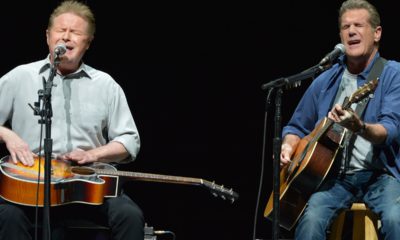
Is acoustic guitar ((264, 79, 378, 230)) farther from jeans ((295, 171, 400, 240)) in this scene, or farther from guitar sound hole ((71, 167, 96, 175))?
guitar sound hole ((71, 167, 96, 175))

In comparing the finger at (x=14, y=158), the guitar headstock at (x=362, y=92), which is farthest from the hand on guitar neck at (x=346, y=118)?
the finger at (x=14, y=158)

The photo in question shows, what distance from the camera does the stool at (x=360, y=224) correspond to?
4148 millimetres

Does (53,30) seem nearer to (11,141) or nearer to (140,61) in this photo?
(11,141)

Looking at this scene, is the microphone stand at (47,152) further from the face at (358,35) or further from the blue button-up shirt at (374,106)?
the face at (358,35)

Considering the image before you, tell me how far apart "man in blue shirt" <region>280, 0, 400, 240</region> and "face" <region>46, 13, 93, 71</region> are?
1.38 meters

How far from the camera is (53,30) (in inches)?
173

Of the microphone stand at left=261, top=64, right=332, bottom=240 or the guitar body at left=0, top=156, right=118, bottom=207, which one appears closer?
the microphone stand at left=261, top=64, right=332, bottom=240

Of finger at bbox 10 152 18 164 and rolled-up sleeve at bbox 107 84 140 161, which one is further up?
rolled-up sleeve at bbox 107 84 140 161

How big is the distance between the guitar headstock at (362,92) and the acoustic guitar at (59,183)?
1305mm

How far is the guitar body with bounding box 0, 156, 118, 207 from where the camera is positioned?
153 inches

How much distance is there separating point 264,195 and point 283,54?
1121 millimetres

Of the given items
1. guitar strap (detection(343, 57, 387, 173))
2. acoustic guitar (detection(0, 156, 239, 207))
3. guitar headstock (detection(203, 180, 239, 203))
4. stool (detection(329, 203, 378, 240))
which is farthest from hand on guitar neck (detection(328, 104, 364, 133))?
acoustic guitar (detection(0, 156, 239, 207))

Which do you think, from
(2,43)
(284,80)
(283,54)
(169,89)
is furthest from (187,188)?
(284,80)

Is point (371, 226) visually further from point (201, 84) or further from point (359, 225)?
point (201, 84)
